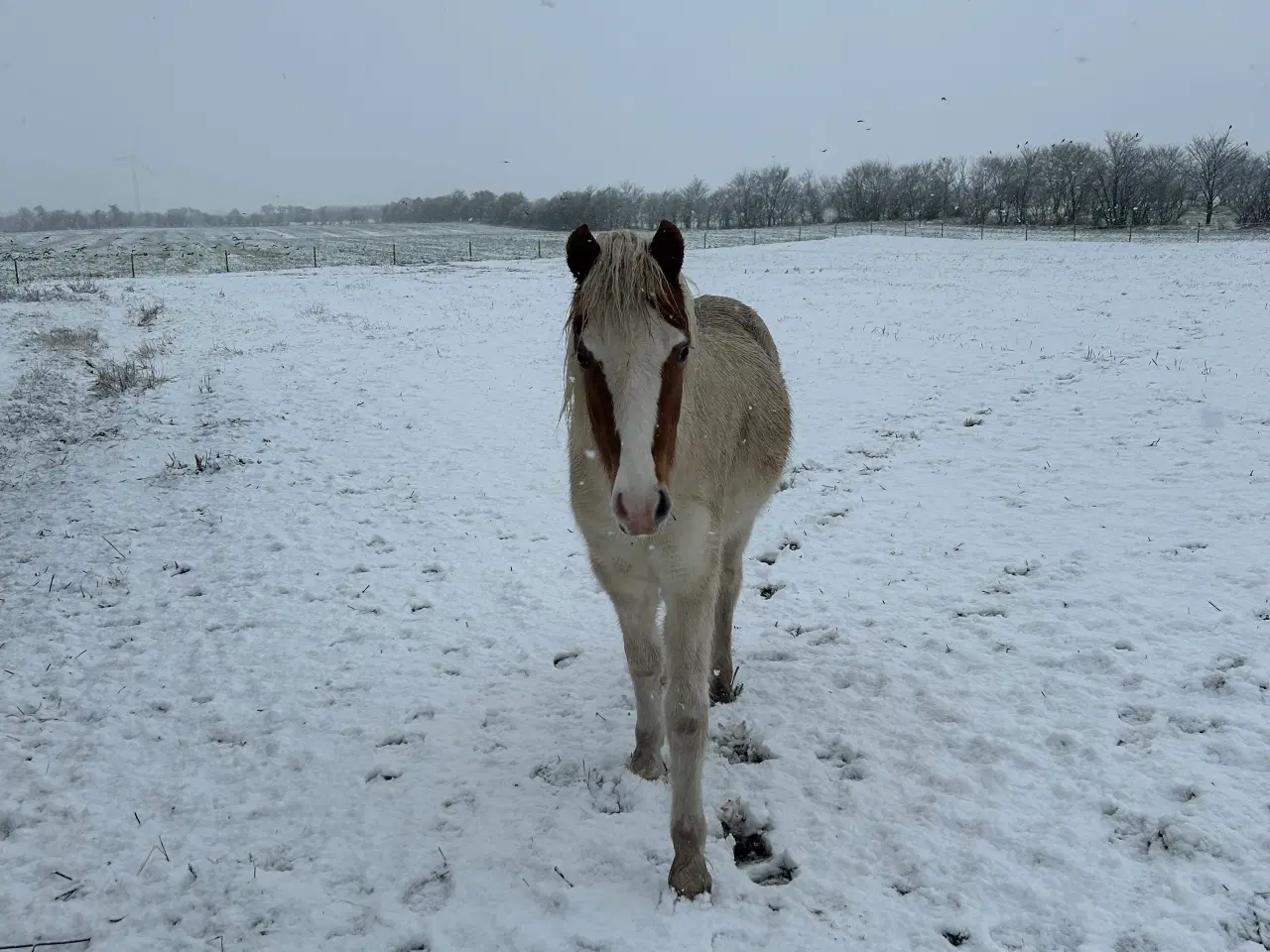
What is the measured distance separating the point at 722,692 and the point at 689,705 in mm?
1287

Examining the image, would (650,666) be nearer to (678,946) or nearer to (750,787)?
(750,787)

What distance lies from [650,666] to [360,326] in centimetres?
1703

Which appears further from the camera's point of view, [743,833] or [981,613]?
[981,613]

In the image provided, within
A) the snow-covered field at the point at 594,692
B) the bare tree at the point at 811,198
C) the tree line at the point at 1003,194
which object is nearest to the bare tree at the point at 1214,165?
the tree line at the point at 1003,194

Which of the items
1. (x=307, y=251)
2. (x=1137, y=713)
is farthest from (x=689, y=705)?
(x=307, y=251)

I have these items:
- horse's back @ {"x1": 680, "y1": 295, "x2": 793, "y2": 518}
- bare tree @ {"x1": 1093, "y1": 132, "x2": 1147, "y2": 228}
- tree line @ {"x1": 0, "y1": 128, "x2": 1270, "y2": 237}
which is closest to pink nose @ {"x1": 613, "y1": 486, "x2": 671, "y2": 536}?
horse's back @ {"x1": 680, "y1": 295, "x2": 793, "y2": 518}

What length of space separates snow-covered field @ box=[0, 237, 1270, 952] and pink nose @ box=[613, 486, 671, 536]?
1726mm

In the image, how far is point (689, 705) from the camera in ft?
10.1

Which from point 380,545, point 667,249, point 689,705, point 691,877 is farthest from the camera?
point 380,545

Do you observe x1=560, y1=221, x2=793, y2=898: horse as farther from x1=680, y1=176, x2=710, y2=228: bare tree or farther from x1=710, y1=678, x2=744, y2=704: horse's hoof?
x1=680, y1=176, x2=710, y2=228: bare tree

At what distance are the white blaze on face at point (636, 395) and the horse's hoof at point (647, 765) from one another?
1.95 meters

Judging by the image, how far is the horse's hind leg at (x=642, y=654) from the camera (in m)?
3.35

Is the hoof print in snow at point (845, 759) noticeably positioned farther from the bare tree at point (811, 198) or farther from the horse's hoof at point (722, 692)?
the bare tree at point (811, 198)

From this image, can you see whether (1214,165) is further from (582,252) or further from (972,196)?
(582,252)
